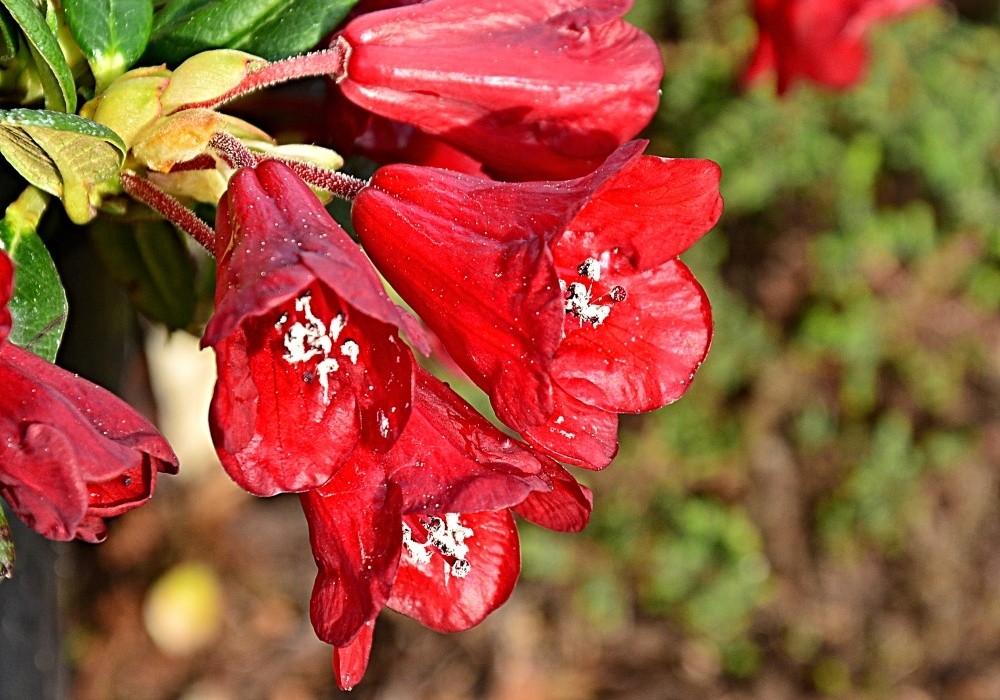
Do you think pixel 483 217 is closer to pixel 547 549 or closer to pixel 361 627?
pixel 361 627

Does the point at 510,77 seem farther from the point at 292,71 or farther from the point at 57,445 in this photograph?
the point at 57,445

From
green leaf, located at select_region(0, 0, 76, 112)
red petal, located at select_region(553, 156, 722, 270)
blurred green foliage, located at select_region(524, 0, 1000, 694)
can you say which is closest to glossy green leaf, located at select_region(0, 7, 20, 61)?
green leaf, located at select_region(0, 0, 76, 112)

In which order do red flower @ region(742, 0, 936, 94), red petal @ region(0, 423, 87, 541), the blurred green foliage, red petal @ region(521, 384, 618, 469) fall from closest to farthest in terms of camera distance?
red petal @ region(0, 423, 87, 541), red petal @ region(521, 384, 618, 469), red flower @ region(742, 0, 936, 94), the blurred green foliage

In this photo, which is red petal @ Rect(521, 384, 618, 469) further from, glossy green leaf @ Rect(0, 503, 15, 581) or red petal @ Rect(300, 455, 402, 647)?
glossy green leaf @ Rect(0, 503, 15, 581)

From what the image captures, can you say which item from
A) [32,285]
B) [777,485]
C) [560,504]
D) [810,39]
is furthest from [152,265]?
[777,485]

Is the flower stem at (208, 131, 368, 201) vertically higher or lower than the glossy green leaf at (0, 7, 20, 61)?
lower

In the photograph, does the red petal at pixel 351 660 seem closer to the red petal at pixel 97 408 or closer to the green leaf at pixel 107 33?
the red petal at pixel 97 408

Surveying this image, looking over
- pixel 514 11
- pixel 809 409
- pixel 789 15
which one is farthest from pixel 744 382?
pixel 514 11
